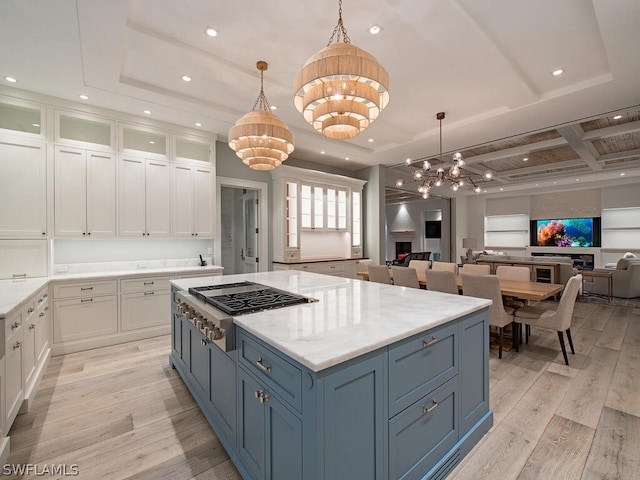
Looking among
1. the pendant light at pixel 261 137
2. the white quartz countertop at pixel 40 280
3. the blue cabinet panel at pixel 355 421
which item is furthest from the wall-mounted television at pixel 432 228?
the blue cabinet panel at pixel 355 421

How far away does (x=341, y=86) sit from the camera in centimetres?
167

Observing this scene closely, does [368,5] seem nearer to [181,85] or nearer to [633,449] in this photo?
[181,85]

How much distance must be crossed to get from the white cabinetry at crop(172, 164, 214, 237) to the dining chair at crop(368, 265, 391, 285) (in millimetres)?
2566

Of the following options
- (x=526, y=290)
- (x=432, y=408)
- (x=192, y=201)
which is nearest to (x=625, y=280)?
(x=526, y=290)

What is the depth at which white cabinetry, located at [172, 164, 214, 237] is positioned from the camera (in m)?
4.22

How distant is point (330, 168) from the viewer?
6676mm

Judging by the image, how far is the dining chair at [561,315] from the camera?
9.80 feet

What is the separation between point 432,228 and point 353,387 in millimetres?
11595

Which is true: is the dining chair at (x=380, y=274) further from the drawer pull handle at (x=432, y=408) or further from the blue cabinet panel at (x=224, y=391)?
the blue cabinet panel at (x=224, y=391)

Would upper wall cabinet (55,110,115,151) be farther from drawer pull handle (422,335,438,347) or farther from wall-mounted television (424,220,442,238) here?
wall-mounted television (424,220,442,238)

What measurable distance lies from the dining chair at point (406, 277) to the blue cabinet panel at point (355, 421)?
288cm

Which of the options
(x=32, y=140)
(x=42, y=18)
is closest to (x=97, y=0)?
(x=42, y=18)

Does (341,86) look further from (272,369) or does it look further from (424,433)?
(424,433)

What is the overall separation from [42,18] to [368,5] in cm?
241
